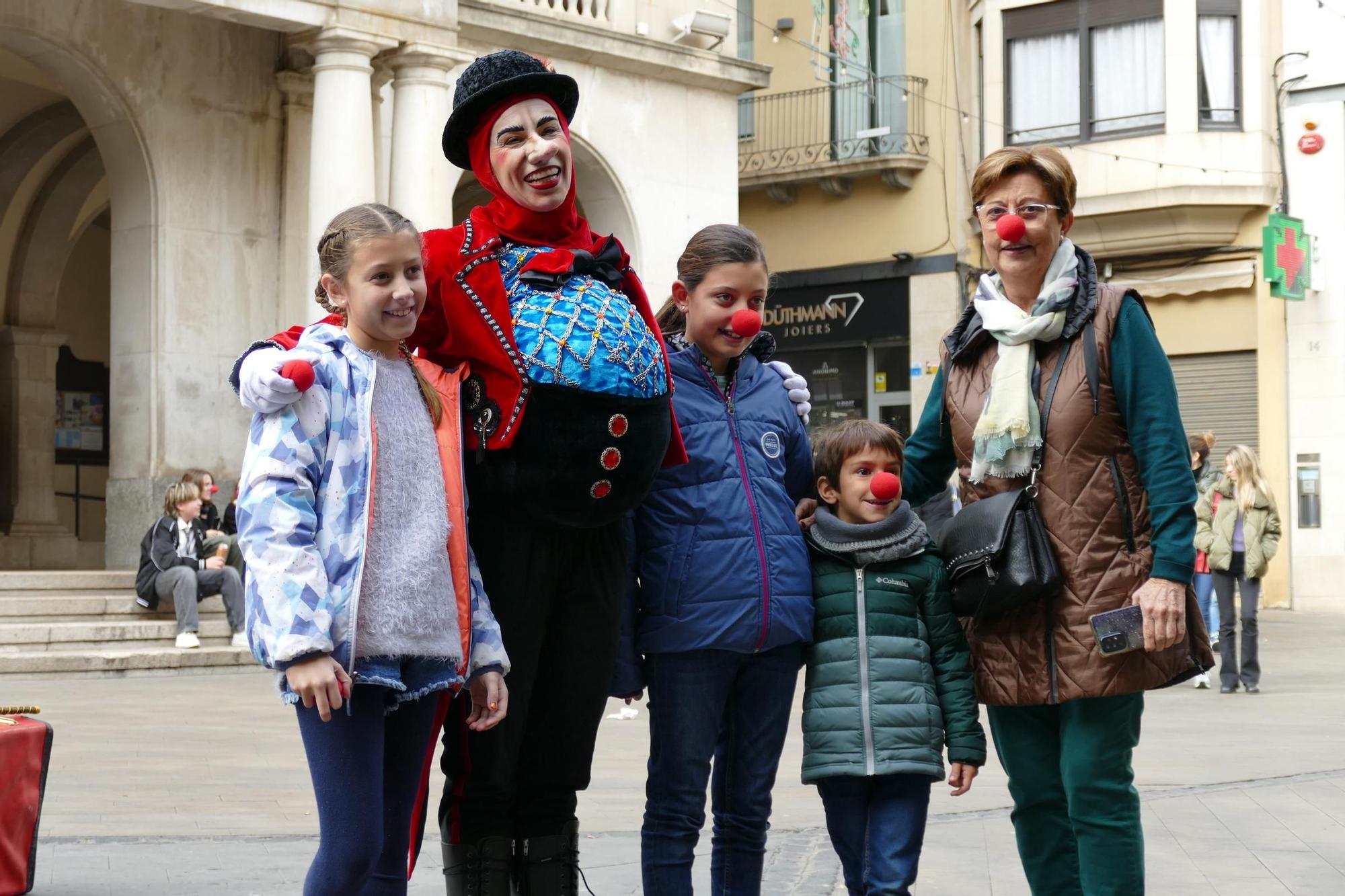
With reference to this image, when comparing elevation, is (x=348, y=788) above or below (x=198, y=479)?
below

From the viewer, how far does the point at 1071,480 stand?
4363mm

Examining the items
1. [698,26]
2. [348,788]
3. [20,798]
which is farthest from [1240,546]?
[348,788]

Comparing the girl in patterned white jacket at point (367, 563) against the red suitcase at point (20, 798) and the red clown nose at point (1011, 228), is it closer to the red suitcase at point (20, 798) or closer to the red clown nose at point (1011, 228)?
the red clown nose at point (1011, 228)

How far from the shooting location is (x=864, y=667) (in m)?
4.61

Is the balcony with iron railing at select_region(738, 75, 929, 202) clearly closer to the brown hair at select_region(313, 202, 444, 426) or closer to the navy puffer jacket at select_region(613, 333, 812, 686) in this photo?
the navy puffer jacket at select_region(613, 333, 812, 686)

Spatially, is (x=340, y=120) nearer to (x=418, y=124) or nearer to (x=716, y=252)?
(x=418, y=124)

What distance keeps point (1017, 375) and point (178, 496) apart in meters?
11.9

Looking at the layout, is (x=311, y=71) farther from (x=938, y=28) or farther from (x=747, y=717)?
(x=747, y=717)

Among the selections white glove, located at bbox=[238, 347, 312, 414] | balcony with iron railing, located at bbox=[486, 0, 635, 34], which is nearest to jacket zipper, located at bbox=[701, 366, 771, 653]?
white glove, located at bbox=[238, 347, 312, 414]

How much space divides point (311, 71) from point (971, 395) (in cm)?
1421

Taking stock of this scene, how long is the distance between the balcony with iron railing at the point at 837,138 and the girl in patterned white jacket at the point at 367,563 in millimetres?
23796

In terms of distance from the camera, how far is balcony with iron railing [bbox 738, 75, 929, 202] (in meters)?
27.1

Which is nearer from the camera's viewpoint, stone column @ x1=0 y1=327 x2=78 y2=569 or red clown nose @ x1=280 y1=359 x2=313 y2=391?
red clown nose @ x1=280 y1=359 x2=313 y2=391

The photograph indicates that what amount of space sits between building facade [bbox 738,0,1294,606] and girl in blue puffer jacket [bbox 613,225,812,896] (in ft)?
68.6
